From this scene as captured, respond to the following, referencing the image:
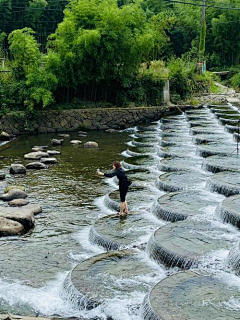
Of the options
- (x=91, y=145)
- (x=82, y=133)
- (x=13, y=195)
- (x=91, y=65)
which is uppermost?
(x=91, y=65)

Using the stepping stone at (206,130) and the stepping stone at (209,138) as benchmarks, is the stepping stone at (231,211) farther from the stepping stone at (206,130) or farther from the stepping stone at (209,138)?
the stepping stone at (206,130)

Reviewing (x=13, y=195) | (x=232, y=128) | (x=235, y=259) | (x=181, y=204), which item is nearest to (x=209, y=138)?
(x=232, y=128)

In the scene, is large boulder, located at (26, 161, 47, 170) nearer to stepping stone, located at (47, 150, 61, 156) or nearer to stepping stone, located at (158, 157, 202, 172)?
stepping stone, located at (47, 150, 61, 156)

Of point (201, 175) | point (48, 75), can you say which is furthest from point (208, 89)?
point (201, 175)

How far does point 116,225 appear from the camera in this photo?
13266 mm

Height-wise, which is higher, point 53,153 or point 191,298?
point 191,298

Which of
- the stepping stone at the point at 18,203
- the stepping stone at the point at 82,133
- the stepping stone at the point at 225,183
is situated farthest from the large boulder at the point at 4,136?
the stepping stone at the point at 225,183

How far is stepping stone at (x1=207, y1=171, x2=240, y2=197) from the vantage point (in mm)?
15297

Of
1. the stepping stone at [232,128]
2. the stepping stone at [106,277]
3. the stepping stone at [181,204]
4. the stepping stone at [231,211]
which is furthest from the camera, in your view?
the stepping stone at [232,128]

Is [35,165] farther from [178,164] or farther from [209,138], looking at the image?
[209,138]

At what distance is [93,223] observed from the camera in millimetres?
13992

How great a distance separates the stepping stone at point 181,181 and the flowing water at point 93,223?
34 millimetres

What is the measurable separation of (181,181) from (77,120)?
15.8 metres

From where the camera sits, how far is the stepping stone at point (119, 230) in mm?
12133
